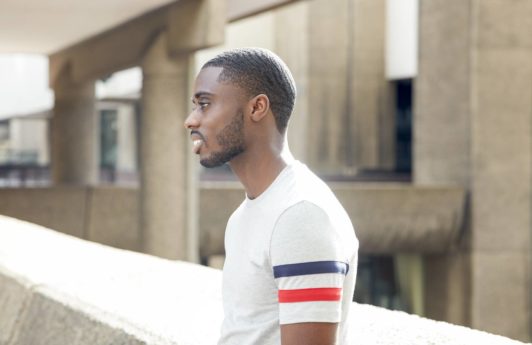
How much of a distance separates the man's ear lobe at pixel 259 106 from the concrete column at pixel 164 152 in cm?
1859

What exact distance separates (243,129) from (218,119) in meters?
0.07

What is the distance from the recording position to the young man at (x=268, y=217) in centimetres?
231

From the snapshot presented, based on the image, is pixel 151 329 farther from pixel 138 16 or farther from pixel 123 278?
pixel 138 16

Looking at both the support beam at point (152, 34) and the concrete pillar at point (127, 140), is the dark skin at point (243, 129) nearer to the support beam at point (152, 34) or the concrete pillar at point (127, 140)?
the support beam at point (152, 34)

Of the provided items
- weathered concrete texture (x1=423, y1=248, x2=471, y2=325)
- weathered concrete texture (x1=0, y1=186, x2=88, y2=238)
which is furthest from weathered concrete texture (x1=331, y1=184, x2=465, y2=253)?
weathered concrete texture (x1=0, y1=186, x2=88, y2=238)

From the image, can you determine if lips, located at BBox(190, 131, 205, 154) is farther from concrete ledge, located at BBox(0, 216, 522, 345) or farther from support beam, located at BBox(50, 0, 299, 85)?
support beam, located at BBox(50, 0, 299, 85)

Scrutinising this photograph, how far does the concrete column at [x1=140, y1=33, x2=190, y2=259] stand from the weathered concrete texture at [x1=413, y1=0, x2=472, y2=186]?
7.63 meters

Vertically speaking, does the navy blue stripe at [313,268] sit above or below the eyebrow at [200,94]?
below

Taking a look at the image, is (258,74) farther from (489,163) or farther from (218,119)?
(489,163)

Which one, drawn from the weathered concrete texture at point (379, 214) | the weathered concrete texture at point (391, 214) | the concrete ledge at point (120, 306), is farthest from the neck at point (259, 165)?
the weathered concrete texture at point (391, 214)

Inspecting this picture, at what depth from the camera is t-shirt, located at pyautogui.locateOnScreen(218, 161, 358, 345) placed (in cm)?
229

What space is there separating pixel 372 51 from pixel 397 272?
592 inches

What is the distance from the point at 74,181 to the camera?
3164cm

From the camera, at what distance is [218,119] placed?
2.62m
